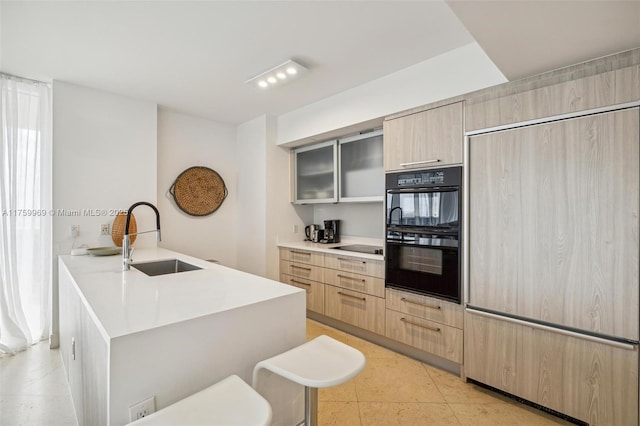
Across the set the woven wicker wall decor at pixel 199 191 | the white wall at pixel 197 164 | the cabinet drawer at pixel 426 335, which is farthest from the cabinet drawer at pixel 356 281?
the woven wicker wall decor at pixel 199 191

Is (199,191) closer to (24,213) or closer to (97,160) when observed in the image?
(97,160)

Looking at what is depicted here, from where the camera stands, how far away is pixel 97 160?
9.46 feet

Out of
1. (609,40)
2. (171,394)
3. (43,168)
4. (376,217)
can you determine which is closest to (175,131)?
(43,168)

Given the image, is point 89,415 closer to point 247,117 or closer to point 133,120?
point 133,120

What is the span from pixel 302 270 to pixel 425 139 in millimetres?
1930

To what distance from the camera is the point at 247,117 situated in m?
3.80

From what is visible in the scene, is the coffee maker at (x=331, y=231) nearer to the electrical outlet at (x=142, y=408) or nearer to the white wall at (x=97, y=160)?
the white wall at (x=97, y=160)

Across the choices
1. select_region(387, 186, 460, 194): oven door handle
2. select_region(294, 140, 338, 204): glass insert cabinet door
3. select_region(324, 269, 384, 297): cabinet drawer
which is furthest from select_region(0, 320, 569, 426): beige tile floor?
select_region(294, 140, 338, 204): glass insert cabinet door

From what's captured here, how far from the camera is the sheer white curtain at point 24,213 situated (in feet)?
8.34

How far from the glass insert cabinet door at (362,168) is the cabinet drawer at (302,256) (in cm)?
70

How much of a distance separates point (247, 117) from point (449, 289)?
10.1 ft

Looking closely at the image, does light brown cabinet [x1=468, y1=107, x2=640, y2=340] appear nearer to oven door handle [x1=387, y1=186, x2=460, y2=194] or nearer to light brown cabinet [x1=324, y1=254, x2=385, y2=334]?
oven door handle [x1=387, y1=186, x2=460, y2=194]

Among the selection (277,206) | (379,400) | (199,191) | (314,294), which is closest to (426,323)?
(379,400)

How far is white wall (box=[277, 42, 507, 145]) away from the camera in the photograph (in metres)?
2.07
